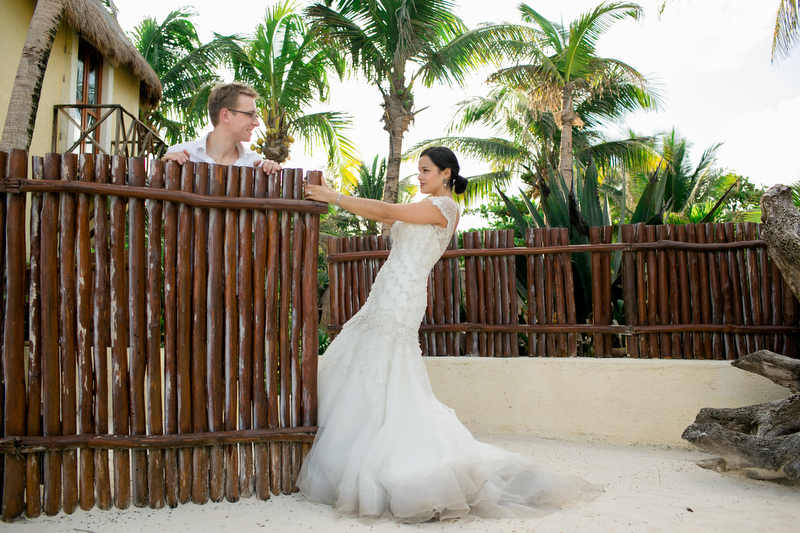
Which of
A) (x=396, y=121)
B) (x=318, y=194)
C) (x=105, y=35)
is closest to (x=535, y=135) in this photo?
(x=396, y=121)

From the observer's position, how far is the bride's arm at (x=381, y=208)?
2865mm

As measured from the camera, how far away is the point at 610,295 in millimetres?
4531

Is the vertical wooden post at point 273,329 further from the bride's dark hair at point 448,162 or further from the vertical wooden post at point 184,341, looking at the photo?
the bride's dark hair at point 448,162

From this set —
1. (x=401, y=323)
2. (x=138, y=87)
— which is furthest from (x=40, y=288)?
(x=138, y=87)

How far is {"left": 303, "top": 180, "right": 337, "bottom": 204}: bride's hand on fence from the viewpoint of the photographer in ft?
9.40

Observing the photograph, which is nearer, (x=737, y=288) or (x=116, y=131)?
(x=737, y=288)

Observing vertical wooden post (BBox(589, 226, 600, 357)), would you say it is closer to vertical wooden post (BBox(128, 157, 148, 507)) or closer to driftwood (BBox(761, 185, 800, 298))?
driftwood (BBox(761, 185, 800, 298))

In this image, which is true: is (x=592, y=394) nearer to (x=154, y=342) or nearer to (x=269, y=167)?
(x=269, y=167)

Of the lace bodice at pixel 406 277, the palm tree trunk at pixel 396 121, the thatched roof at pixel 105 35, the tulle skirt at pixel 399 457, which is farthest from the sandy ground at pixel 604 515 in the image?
the palm tree trunk at pixel 396 121

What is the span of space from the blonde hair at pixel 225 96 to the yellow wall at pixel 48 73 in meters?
6.26

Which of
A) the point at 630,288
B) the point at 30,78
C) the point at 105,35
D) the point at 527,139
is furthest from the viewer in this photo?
the point at 527,139

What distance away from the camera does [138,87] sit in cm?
1146

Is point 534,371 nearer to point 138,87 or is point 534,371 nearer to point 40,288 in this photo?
point 40,288

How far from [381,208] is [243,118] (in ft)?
3.25
